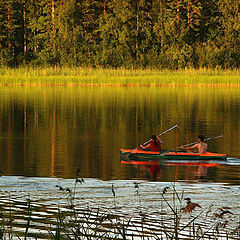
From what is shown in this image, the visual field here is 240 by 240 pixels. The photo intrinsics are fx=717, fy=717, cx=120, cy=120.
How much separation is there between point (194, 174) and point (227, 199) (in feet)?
14.2

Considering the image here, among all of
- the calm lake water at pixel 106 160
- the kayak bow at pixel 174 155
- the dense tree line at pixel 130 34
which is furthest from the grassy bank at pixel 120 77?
the kayak bow at pixel 174 155

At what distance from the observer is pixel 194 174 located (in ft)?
57.8

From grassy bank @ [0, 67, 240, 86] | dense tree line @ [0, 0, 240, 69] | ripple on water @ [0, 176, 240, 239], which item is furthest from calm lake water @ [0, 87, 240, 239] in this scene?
dense tree line @ [0, 0, 240, 69]

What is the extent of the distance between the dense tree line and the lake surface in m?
22.1

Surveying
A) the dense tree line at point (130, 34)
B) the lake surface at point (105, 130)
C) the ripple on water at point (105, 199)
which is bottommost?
the lake surface at point (105, 130)

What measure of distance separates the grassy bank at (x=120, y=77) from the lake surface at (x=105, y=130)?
9171 mm

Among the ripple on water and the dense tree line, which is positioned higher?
→ the dense tree line

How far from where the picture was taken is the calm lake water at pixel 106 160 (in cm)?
1238

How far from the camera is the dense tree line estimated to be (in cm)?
7562

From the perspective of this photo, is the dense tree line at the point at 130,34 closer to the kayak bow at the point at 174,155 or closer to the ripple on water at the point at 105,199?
the kayak bow at the point at 174,155

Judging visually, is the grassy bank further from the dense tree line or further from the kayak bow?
the kayak bow

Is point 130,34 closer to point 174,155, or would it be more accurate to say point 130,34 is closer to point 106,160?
point 106,160

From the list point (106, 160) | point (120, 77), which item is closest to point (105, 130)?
point (106, 160)

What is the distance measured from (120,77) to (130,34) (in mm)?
14233
